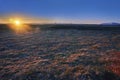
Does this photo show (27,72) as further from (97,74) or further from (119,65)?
(119,65)

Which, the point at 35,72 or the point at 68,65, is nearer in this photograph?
the point at 35,72

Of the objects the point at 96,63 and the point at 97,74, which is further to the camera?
the point at 96,63

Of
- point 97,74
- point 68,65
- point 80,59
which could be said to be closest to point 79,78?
point 97,74

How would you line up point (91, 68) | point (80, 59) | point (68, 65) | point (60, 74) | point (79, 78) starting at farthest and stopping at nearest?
point (80, 59) → point (68, 65) → point (91, 68) → point (60, 74) → point (79, 78)

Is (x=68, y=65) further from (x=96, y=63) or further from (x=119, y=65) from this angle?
(x=119, y=65)

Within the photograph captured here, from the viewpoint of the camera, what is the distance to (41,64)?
15.6 m

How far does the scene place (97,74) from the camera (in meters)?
12.2

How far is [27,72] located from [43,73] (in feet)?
4.43

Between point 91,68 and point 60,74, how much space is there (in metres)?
2.96

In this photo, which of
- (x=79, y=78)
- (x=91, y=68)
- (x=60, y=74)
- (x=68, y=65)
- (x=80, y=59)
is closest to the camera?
(x=79, y=78)

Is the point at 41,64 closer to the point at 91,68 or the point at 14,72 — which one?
the point at 14,72

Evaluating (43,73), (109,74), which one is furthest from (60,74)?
(109,74)

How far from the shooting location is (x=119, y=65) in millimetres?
14586

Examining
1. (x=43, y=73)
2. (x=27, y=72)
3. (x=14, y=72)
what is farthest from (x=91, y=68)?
(x=14, y=72)
